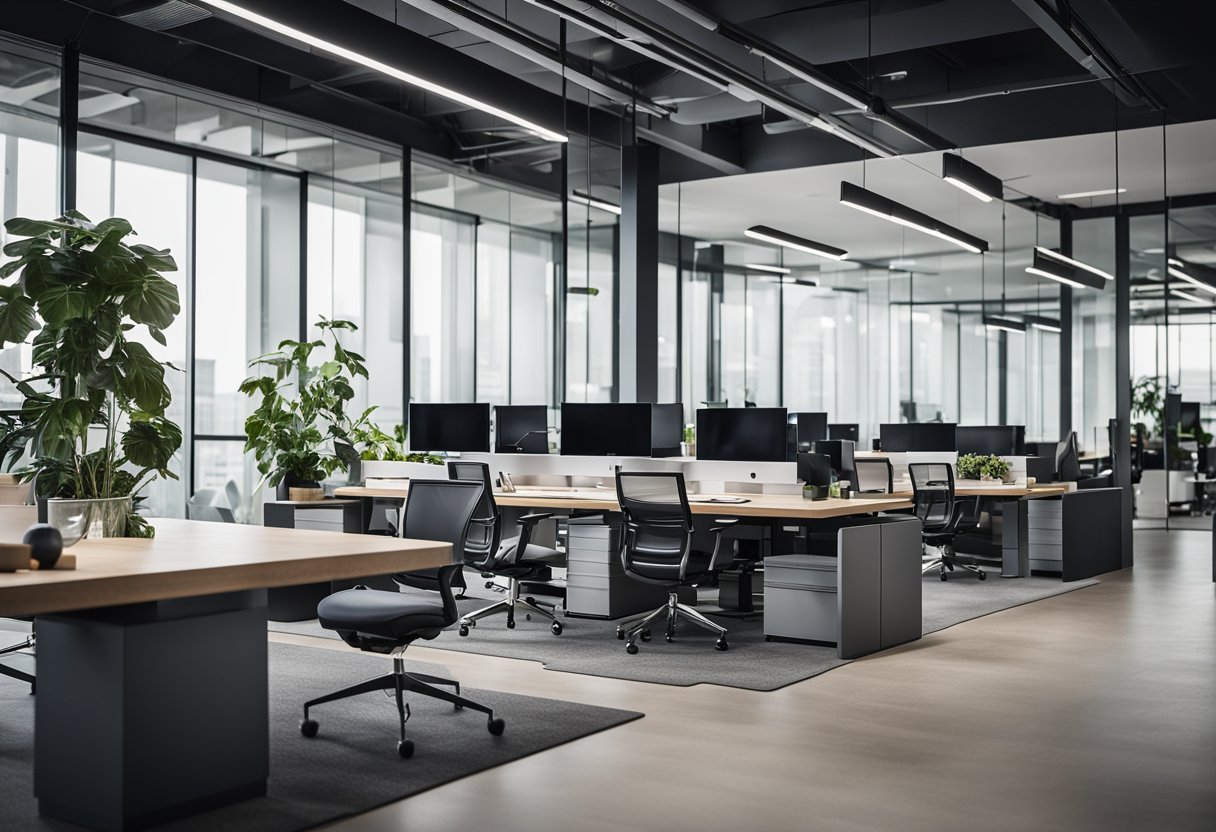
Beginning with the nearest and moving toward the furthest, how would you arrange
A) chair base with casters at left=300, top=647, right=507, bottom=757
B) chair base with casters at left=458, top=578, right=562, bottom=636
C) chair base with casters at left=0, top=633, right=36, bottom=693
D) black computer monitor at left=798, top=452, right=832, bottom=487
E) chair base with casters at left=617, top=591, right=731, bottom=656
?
chair base with casters at left=300, top=647, right=507, bottom=757, chair base with casters at left=0, top=633, right=36, bottom=693, chair base with casters at left=617, top=591, right=731, bottom=656, chair base with casters at left=458, top=578, right=562, bottom=636, black computer monitor at left=798, top=452, right=832, bottom=487

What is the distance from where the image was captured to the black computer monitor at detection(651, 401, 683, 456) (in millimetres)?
9125

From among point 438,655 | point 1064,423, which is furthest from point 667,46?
point 1064,423

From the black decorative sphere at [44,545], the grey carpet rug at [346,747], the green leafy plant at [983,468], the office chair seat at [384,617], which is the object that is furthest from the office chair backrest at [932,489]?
the black decorative sphere at [44,545]

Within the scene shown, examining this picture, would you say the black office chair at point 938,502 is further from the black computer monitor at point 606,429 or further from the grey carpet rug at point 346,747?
the grey carpet rug at point 346,747

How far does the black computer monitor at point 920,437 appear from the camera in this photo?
10766 mm

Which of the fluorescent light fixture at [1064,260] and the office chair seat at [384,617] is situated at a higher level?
the fluorescent light fixture at [1064,260]

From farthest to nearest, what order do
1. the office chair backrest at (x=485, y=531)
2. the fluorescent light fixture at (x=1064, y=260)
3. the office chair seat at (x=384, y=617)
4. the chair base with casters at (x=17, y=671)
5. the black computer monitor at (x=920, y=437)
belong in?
the fluorescent light fixture at (x=1064, y=260)
the black computer monitor at (x=920, y=437)
the office chair backrest at (x=485, y=531)
the chair base with casters at (x=17, y=671)
the office chair seat at (x=384, y=617)

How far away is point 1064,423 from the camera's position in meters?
15.8

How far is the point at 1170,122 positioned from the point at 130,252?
9.58 meters

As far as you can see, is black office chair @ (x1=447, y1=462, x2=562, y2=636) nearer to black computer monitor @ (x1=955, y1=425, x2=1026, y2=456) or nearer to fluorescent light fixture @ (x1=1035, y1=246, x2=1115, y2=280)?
black computer monitor @ (x1=955, y1=425, x2=1026, y2=456)

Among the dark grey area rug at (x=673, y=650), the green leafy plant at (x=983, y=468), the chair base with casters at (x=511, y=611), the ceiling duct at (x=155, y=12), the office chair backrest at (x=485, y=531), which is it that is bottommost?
the dark grey area rug at (x=673, y=650)

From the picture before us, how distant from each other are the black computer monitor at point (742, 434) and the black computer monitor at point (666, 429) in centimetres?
120

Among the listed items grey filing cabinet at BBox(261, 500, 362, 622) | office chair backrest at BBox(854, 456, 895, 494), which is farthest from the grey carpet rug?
office chair backrest at BBox(854, 456, 895, 494)

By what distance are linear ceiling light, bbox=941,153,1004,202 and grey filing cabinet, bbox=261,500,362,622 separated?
5662 mm
